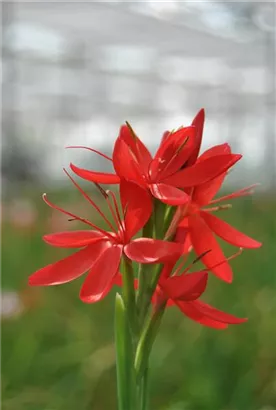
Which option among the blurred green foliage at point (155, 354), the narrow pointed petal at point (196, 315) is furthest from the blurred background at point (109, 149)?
the narrow pointed petal at point (196, 315)

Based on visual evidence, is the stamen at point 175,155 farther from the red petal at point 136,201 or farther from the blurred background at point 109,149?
the blurred background at point 109,149

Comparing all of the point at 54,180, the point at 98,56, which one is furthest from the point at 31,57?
the point at 54,180

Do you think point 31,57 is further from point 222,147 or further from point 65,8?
point 222,147

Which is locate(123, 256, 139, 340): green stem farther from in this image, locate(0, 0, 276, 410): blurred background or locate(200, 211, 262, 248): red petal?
locate(0, 0, 276, 410): blurred background

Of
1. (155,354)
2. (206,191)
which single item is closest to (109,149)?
(155,354)

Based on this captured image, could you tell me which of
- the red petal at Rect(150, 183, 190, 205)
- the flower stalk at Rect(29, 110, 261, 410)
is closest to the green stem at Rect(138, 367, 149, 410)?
the flower stalk at Rect(29, 110, 261, 410)

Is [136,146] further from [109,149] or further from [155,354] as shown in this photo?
[109,149]

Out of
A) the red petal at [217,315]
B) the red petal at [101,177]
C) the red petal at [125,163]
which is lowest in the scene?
the red petal at [217,315]

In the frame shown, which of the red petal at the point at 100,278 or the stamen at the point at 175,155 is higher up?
the stamen at the point at 175,155
